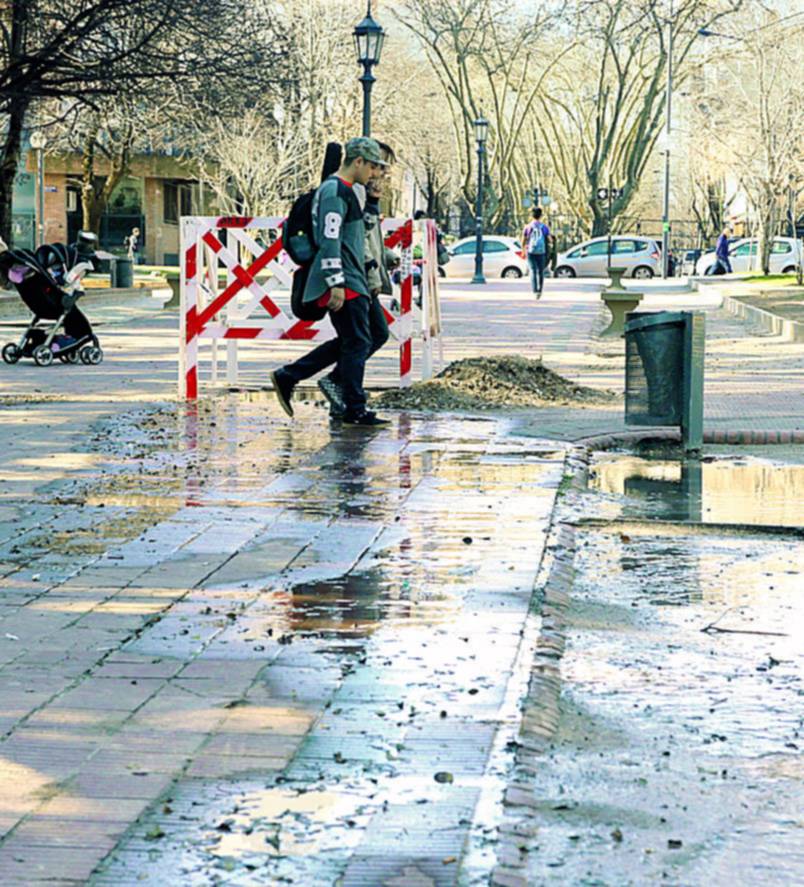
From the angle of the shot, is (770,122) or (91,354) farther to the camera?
(770,122)

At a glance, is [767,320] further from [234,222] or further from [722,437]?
[722,437]

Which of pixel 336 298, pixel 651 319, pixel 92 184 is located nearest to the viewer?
pixel 651 319

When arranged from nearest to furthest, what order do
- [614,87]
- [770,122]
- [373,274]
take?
[373,274] < [770,122] < [614,87]

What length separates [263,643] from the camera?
5348 mm

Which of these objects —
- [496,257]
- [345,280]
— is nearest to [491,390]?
[345,280]

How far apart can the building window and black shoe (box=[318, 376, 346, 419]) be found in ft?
209

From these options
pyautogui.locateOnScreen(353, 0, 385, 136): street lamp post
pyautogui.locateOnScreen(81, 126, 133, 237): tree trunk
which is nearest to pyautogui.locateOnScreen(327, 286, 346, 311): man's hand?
pyautogui.locateOnScreen(353, 0, 385, 136): street lamp post

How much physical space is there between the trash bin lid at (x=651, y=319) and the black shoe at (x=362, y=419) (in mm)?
1718

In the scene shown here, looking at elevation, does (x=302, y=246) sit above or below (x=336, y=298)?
above

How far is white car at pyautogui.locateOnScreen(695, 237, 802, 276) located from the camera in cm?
5684

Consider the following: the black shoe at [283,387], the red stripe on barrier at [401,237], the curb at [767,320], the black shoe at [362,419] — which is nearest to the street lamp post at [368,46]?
the curb at [767,320]

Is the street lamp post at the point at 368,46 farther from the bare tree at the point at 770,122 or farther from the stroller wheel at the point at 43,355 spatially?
the bare tree at the point at 770,122

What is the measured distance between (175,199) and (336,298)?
6736cm

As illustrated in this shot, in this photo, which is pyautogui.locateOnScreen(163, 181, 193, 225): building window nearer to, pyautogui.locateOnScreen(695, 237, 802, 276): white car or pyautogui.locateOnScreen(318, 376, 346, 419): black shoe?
pyautogui.locateOnScreen(695, 237, 802, 276): white car
